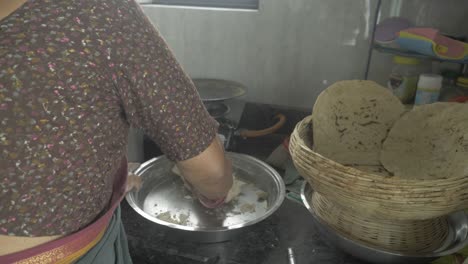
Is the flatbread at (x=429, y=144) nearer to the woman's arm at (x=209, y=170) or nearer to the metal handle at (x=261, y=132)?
the woman's arm at (x=209, y=170)

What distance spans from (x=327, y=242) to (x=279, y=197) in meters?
0.13

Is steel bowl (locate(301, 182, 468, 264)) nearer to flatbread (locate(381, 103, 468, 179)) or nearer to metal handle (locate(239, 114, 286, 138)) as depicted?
flatbread (locate(381, 103, 468, 179))

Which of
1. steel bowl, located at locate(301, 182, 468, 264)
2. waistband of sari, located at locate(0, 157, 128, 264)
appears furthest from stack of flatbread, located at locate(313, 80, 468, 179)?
waistband of sari, located at locate(0, 157, 128, 264)

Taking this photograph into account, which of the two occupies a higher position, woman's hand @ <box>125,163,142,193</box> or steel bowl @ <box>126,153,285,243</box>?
woman's hand @ <box>125,163,142,193</box>

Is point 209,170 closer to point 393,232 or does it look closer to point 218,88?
point 393,232

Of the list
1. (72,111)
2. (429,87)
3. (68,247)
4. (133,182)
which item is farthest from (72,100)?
(429,87)

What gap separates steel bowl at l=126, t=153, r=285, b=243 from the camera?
0.69 m

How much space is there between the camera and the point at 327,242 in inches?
28.0

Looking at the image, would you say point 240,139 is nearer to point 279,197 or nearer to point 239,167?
point 239,167

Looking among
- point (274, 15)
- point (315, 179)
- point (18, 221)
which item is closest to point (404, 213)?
point (315, 179)

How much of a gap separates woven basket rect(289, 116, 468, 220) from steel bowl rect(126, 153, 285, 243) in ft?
0.59

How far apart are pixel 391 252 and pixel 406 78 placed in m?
0.54

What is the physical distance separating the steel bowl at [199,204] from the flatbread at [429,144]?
0.25m

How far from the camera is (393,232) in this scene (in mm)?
605
